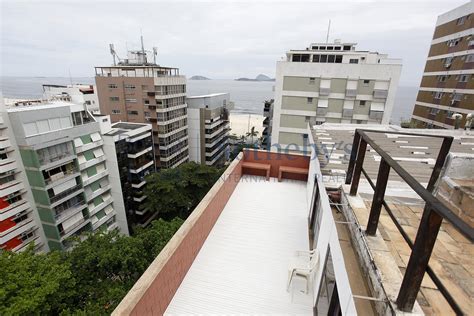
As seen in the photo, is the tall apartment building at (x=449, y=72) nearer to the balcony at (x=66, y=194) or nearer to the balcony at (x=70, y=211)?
the balcony at (x=66, y=194)

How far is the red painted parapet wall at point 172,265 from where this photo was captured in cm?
339

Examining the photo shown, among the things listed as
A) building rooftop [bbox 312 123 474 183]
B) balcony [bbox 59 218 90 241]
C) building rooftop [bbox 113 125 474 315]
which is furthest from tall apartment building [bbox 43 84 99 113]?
building rooftop [bbox 312 123 474 183]

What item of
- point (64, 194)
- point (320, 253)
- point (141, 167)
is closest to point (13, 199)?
point (64, 194)

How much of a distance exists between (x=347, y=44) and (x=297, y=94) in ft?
46.6

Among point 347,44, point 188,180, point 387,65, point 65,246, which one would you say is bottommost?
point 65,246

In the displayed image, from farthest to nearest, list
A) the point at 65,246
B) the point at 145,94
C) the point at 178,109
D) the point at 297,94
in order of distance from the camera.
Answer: the point at 178,109 < the point at 145,94 < the point at 297,94 < the point at 65,246

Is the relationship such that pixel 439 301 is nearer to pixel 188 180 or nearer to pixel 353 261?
pixel 353 261

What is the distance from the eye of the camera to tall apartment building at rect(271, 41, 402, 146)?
2049 cm

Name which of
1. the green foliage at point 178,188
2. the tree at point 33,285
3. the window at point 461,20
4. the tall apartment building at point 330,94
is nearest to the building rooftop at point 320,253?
the tree at point 33,285

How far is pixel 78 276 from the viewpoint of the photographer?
11523 mm

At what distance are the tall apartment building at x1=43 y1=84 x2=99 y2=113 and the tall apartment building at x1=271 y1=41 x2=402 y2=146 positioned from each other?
17.3m

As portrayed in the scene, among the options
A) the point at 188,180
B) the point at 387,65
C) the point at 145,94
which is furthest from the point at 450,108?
the point at 145,94

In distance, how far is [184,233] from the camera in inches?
188

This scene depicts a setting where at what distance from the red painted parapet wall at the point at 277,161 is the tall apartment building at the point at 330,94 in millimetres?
13827
